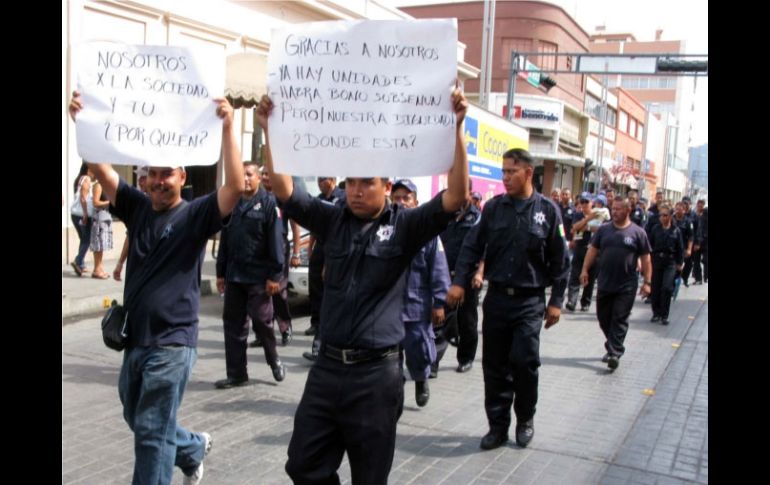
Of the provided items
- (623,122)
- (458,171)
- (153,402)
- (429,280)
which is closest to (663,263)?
(429,280)

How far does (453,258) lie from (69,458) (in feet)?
15.4

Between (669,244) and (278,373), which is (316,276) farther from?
(669,244)

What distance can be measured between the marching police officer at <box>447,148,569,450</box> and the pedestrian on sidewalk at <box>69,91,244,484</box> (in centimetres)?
247

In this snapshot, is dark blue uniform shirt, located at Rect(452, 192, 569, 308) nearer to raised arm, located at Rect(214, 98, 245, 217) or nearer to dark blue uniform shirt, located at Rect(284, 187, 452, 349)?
dark blue uniform shirt, located at Rect(284, 187, 452, 349)

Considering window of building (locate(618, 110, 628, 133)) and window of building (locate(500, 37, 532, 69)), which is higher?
window of building (locate(500, 37, 532, 69))

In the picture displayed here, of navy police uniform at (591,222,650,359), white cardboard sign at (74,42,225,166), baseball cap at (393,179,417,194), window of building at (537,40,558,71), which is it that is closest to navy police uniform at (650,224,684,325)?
navy police uniform at (591,222,650,359)

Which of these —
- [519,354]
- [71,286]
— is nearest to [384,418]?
[519,354]

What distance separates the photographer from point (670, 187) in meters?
94.1

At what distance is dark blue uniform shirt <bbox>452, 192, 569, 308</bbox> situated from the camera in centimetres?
561

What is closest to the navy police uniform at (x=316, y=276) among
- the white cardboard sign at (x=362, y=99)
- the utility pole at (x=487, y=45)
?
the white cardboard sign at (x=362, y=99)

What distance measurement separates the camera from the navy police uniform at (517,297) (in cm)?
556

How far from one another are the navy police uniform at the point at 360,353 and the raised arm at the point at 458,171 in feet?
0.24

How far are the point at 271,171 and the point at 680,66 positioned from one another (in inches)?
904
